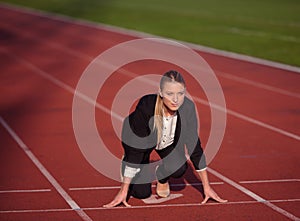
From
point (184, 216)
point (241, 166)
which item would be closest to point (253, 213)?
point (184, 216)

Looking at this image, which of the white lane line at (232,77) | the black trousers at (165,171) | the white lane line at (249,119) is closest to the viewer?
the black trousers at (165,171)

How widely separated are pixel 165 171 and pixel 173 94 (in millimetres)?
1238

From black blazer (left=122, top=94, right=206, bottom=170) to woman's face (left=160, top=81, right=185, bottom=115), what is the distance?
0.89ft

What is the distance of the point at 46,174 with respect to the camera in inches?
371

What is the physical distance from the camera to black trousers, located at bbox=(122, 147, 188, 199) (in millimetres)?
8156

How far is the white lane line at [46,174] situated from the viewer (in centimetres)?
784

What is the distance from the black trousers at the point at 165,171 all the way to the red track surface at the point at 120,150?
181 millimetres

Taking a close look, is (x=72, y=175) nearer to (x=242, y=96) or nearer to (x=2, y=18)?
(x=242, y=96)

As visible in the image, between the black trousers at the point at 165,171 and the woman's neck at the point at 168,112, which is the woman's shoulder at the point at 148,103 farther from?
the black trousers at the point at 165,171

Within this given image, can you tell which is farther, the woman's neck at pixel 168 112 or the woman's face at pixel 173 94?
the woman's neck at pixel 168 112

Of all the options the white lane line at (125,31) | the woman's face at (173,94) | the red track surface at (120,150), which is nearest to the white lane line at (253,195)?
the red track surface at (120,150)

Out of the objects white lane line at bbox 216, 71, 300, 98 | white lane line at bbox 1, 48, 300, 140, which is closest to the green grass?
white lane line at bbox 216, 71, 300, 98

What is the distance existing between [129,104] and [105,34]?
14091 mm

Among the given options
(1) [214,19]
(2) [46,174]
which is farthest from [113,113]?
(1) [214,19]
